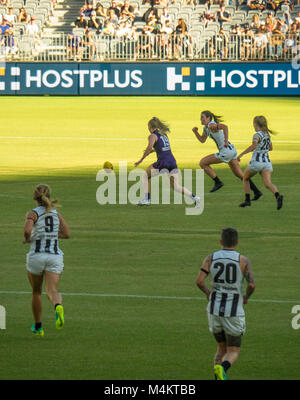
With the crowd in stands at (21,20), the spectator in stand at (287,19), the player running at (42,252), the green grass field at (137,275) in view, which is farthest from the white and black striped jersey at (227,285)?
the crowd in stands at (21,20)

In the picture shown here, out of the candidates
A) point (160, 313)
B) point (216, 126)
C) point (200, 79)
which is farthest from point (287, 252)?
point (200, 79)

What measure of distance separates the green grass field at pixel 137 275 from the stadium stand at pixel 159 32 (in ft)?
60.2

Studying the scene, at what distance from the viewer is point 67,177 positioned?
78.1 ft

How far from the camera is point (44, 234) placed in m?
10.6

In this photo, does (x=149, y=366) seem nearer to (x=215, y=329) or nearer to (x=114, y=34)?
(x=215, y=329)

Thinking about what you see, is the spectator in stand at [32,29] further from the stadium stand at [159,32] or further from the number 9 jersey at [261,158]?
the number 9 jersey at [261,158]

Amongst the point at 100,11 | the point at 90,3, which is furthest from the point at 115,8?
the point at 90,3

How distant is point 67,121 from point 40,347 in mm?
28241

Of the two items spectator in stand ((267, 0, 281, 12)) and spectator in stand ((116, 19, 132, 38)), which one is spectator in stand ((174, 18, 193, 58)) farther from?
spectator in stand ((267, 0, 281, 12))

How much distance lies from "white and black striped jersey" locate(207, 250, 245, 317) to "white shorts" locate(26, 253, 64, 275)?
2.30m

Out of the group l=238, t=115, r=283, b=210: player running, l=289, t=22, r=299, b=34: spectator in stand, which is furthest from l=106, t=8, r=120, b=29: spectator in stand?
l=238, t=115, r=283, b=210: player running

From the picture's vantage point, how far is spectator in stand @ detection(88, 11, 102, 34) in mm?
51812

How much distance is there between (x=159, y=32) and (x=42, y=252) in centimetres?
4131

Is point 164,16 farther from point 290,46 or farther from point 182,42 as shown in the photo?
point 290,46
